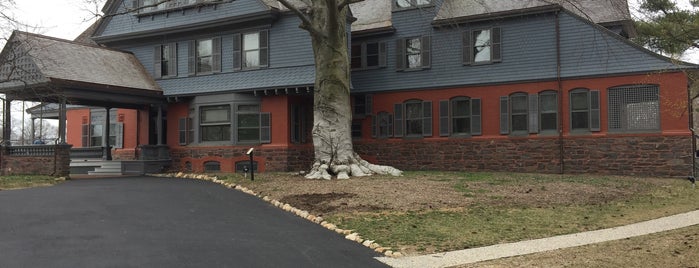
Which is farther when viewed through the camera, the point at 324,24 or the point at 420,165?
the point at 420,165

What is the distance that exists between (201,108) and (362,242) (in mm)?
15616

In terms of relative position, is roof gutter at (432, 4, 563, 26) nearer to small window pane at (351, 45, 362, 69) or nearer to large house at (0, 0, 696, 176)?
large house at (0, 0, 696, 176)

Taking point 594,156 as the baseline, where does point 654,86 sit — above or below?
above

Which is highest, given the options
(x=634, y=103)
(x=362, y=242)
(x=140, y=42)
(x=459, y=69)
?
(x=140, y=42)

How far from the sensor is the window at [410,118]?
21172 millimetres

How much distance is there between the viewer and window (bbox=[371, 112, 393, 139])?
21734mm

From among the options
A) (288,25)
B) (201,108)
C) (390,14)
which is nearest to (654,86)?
(390,14)

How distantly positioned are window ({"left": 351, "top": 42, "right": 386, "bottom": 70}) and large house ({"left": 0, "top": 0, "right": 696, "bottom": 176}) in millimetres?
62

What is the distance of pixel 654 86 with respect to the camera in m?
17.5

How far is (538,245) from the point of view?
24.1 ft

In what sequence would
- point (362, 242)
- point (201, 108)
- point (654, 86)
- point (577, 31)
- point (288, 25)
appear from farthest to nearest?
point (201, 108), point (288, 25), point (577, 31), point (654, 86), point (362, 242)

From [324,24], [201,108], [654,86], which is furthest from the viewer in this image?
[201,108]

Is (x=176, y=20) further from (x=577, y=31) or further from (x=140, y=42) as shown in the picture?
(x=577, y=31)

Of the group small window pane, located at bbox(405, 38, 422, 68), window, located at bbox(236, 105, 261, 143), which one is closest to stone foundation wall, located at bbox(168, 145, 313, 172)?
window, located at bbox(236, 105, 261, 143)
